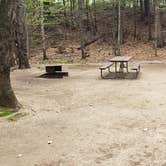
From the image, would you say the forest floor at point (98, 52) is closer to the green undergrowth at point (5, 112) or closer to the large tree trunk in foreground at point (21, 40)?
the large tree trunk in foreground at point (21, 40)

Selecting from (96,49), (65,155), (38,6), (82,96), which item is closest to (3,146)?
(65,155)

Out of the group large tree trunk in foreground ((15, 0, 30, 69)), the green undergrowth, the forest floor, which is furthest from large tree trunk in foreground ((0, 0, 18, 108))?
the forest floor

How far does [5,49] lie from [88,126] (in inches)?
113

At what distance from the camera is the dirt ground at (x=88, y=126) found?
21.4 feet

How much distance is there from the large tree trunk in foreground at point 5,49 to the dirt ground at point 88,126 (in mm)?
639

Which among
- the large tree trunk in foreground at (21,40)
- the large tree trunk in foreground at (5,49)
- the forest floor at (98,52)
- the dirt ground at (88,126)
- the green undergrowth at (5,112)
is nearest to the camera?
the dirt ground at (88,126)

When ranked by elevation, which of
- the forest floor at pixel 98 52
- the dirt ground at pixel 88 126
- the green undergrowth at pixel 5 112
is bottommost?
the dirt ground at pixel 88 126

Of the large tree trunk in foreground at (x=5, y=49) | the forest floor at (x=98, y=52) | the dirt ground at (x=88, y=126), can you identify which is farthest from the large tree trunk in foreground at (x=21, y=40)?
the large tree trunk in foreground at (x=5, y=49)

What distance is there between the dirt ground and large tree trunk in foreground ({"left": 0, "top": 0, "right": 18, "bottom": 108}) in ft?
2.10

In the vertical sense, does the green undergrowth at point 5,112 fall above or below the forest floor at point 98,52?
below

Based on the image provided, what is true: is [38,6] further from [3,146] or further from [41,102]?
[3,146]

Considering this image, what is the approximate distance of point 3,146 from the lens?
7191 millimetres

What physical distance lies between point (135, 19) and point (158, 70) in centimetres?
1464

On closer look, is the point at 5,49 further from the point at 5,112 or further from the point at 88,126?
the point at 88,126
